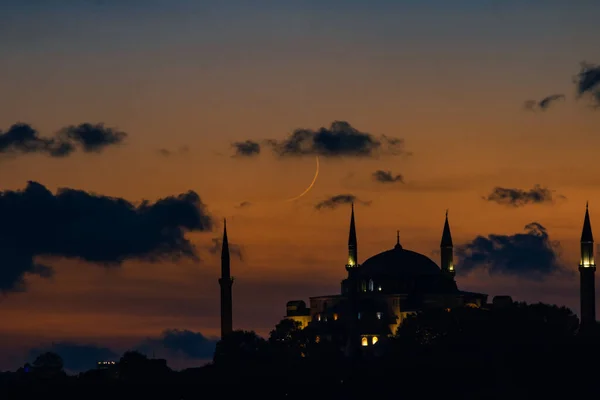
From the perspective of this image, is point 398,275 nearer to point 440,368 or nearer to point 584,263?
point 584,263

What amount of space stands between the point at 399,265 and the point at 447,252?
182 inches

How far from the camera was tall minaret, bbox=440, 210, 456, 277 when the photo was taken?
150m

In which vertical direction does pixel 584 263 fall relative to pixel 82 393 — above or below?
above

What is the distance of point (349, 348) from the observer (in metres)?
141

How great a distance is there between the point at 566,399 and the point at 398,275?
35.3 metres

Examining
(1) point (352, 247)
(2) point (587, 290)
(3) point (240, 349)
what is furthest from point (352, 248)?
(2) point (587, 290)

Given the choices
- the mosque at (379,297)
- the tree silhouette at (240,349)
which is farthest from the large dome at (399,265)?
the tree silhouette at (240,349)

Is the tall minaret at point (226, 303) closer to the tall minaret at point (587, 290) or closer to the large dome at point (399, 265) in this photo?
the large dome at point (399, 265)

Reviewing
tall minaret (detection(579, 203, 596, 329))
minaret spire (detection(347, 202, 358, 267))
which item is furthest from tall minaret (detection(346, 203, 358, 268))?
tall minaret (detection(579, 203, 596, 329))

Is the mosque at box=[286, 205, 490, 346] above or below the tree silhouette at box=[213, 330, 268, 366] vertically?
above

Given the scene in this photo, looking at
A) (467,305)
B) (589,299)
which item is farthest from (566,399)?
(467,305)

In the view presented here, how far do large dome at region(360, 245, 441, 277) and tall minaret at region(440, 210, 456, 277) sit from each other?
1.32 meters

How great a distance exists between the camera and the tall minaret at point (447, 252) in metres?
150

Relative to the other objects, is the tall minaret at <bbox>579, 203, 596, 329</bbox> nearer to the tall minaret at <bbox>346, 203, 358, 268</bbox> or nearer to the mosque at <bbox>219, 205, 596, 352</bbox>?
the mosque at <bbox>219, 205, 596, 352</bbox>
